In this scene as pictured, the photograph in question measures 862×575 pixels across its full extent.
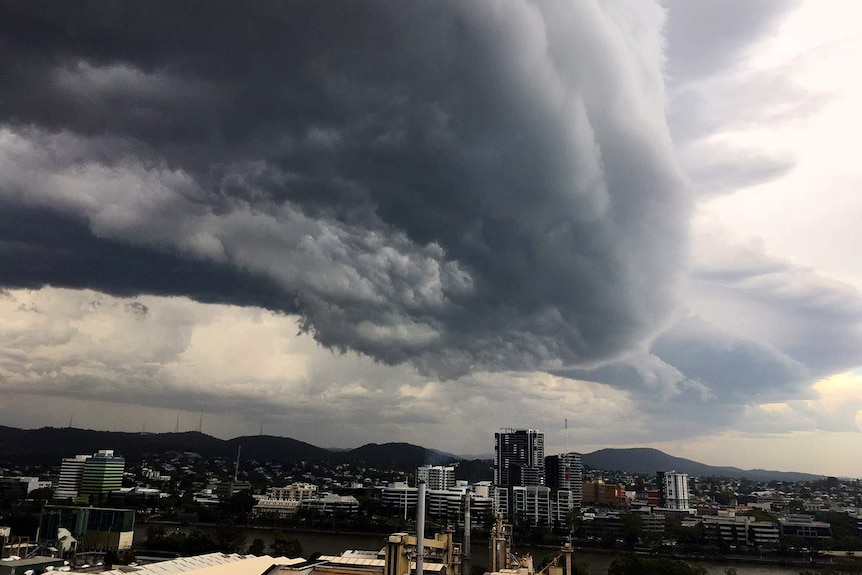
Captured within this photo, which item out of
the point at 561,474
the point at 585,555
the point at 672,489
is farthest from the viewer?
the point at 561,474

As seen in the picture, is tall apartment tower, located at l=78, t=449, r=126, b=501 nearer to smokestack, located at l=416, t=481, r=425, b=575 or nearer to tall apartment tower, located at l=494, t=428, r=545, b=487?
tall apartment tower, located at l=494, t=428, r=545, b=487

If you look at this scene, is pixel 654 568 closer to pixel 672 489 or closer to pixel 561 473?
pixel 561 473

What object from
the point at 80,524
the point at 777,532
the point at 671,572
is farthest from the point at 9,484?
the point at 777,532

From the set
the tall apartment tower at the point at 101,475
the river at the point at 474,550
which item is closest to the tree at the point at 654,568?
the river at the point at 474,550

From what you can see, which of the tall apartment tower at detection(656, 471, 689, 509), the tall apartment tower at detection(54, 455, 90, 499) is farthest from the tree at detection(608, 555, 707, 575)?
the tall apartment tower at detection(54, 455, 90, 499)

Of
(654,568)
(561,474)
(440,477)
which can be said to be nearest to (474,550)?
(654,568)
